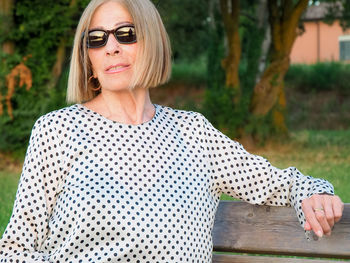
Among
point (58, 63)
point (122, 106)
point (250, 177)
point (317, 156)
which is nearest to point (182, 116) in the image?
point (122, 106)

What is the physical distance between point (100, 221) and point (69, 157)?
272mm

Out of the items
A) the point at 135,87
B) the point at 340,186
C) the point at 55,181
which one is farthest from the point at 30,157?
the point at 340,186

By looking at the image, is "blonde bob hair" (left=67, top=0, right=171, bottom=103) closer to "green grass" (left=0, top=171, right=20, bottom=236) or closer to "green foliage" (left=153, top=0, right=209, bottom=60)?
"green grass" (left=0, top=171, right=20, bottom=236)

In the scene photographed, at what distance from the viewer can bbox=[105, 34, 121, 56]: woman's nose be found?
2619mm

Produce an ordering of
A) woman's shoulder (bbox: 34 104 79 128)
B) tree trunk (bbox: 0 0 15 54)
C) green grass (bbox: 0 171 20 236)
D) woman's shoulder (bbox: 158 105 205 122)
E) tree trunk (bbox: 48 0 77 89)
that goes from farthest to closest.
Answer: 1. tree trunk (bbox: 48 0 77 89)
2. tree trunk (bbox: 0 0 15 54)
3. green grass (bbox: 0 171 20 236)
4. woman's shoulder (bbox: 158 105 205 122)
5. woman's shoulder (bbox: 34 104 79 128)

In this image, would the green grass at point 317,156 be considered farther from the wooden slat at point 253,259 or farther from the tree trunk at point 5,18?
the tree trunk at point 5,18

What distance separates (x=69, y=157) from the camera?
246 centimetres

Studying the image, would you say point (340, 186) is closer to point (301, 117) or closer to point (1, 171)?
point (1, 171)

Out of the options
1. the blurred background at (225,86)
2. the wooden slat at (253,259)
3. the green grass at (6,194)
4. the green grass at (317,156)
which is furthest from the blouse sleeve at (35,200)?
the green grass at (317,156)

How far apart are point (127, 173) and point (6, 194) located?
6.21 meters

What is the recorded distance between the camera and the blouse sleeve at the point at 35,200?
2340mm

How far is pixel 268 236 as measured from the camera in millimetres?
2664

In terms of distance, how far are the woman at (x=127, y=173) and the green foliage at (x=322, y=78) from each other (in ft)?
80.4

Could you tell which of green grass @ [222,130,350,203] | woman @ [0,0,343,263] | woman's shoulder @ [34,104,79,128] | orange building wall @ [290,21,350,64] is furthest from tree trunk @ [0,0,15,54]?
orange building wall @ [290,21,350,64]
